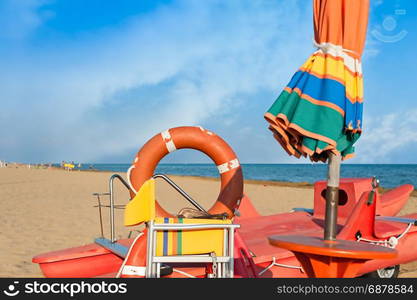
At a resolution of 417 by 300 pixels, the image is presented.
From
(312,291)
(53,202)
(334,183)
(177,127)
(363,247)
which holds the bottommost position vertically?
(312,291)

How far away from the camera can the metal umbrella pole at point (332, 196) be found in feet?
7.52

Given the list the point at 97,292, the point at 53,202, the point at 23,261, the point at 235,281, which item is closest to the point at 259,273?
the point at 235,281

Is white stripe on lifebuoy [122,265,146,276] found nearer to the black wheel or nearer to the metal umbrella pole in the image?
the metal umbrella pole

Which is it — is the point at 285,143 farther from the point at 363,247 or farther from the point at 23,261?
the point at 23,261

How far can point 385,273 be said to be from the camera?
15.2 feet

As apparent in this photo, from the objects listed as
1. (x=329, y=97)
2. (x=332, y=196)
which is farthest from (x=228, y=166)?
(x=329, y=97)

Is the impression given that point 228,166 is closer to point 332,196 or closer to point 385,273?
point 385,273

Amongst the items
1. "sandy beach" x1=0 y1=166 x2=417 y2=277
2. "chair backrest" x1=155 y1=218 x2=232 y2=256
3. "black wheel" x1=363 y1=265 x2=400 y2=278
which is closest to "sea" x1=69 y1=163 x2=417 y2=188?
"sandy beach" x1=0 y1=166 x2=417 y2=277

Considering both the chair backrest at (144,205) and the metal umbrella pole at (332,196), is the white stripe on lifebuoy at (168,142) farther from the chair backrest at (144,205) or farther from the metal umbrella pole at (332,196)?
the metal umbrella pole at (332,196)

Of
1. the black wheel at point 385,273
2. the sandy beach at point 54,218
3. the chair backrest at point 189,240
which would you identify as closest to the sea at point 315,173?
the sandy beach at point 54,218

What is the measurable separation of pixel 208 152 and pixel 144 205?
2.13m

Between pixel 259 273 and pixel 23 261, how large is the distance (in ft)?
10.6

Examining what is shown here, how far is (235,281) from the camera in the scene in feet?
8.13

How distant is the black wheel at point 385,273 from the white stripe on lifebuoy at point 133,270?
2763mm
